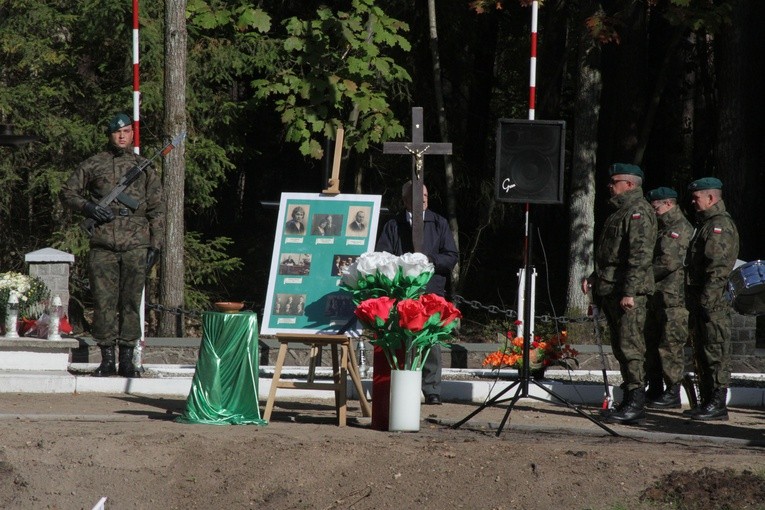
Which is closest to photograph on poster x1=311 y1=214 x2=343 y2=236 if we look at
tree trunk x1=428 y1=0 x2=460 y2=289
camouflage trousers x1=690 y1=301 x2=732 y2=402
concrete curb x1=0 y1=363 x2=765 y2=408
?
concrete curb x1=0 y1=363 x2=765 y2=408

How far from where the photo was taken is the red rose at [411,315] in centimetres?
968

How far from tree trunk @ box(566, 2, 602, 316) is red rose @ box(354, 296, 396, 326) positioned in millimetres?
7627

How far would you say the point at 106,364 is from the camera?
12.3 m

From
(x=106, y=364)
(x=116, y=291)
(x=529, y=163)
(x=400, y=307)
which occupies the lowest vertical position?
(x=106, y=364)

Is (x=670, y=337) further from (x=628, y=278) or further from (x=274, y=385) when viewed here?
(x=274, y=385)

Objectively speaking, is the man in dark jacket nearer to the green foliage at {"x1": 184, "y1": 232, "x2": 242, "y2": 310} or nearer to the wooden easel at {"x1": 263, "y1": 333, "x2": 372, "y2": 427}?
the wooden easel at {"x1": 263, "y1": 333, "x2": 372, "y2": 427}

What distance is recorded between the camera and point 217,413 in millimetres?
9852

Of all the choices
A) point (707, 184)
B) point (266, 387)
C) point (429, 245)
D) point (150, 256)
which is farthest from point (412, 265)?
point (150, 256)

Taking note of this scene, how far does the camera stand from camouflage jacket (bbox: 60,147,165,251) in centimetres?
1212

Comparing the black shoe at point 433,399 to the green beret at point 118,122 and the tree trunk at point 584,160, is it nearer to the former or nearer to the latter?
the green beret at point 118,122

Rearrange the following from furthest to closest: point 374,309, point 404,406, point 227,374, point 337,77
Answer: point 337,77 → point 227,374 → point 374,309 → point 404,406

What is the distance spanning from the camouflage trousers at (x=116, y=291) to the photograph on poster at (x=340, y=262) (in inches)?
70.1

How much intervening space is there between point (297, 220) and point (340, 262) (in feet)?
1.99

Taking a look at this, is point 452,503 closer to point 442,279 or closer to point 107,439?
point 107,439
